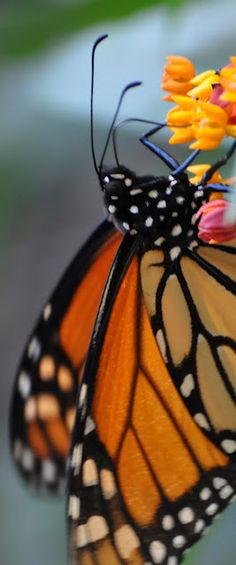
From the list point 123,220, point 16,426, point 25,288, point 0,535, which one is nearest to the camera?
point 123,220

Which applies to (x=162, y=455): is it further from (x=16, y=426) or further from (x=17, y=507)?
(x=17, y=507)

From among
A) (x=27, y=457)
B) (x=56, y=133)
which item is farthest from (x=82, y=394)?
(x=56, y=133)

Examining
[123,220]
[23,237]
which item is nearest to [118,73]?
[123,220]

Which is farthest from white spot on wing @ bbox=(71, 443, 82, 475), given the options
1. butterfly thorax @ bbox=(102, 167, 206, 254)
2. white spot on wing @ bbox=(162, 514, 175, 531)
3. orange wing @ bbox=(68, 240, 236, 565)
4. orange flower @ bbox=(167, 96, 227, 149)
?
orange flower @ bbox=(167, 96, 227, 149)

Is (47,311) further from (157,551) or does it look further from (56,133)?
(56,133)

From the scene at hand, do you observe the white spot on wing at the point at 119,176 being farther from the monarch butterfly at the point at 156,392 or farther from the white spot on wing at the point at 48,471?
the white spot on wing at the point at 48,471
